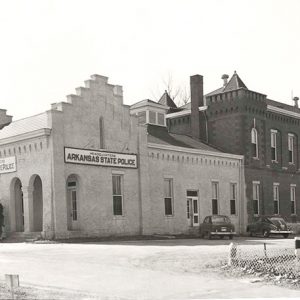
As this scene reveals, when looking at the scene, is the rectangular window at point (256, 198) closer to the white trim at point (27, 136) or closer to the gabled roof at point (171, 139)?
the gabled roof at point (171, 139)

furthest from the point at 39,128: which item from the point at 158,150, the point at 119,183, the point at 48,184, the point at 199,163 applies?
the point at 199,163

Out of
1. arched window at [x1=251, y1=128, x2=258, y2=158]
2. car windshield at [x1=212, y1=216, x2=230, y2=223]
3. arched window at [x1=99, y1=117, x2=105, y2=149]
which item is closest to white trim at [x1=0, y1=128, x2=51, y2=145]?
arched window at [x1=99, y1=117, x2=105, y2=149]

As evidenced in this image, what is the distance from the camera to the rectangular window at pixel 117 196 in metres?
30.6

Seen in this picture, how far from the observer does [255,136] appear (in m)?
40.6

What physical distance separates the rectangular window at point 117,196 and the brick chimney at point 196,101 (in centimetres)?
1212

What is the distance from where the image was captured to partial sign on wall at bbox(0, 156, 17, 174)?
2950 cm

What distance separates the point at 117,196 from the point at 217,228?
574 cm

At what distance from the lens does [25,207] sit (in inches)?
1125

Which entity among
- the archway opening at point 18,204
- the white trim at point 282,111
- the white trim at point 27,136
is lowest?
the archway opening at point 18,204

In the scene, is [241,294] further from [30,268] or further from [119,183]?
[119,183]

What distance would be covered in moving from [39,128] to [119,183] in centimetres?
548

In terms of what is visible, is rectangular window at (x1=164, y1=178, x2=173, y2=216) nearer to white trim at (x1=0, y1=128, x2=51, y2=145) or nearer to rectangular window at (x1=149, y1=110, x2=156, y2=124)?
rectangular window at (x1=149, y1=110, x2=156, y2=124)

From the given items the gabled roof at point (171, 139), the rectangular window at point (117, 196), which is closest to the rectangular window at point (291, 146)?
the gabled roof at point (171, 139)

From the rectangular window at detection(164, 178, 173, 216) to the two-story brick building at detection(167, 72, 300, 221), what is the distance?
23.5 feet
